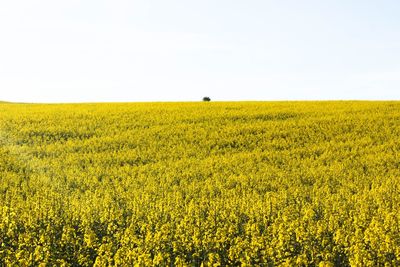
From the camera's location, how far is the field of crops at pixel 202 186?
33.6 feet

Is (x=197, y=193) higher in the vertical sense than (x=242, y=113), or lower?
lower

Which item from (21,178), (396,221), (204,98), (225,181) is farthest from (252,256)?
(204,98)

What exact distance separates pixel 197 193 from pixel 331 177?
5.81m

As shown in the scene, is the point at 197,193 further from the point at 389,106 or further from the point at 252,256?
the point at 389,106

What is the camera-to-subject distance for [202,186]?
17.4 metres

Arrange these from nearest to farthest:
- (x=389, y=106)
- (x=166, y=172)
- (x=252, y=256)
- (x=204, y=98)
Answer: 1. (x=252, y=256)
2. (x=166, y=172)
3. (x=389, y=106)
4. (x=204, y=98)

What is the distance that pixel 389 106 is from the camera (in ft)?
128

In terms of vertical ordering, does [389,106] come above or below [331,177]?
above

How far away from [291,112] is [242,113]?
3557 millimetres

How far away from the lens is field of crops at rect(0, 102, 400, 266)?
10.2 metres

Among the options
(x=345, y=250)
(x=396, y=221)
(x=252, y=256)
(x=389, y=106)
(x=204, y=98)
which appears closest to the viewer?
(x=252, y=256)

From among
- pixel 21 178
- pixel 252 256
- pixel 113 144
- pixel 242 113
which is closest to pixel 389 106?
pixel 242 113

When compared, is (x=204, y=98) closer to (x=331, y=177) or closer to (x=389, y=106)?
(x=389, y=106)

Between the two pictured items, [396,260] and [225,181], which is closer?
[396,260]
